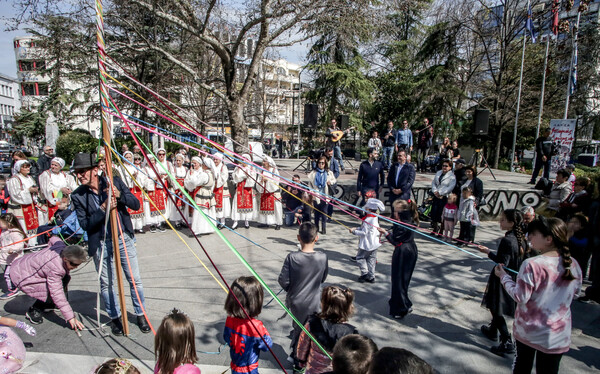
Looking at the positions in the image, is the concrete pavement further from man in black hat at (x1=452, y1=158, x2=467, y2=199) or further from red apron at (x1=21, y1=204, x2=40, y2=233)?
red apron at (x1=21, y1=204, x2=40, y2=233)

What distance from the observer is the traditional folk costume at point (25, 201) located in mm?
6711

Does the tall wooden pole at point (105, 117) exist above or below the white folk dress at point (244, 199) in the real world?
above

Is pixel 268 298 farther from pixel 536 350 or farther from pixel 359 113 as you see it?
pixel 359 113

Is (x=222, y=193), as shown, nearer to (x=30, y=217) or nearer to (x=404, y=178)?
(x=30, y=217)

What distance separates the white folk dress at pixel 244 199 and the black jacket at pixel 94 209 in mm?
4499

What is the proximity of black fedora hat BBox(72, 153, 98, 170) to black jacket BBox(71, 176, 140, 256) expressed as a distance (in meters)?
0.26

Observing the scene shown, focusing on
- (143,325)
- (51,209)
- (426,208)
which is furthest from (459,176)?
(51,209)

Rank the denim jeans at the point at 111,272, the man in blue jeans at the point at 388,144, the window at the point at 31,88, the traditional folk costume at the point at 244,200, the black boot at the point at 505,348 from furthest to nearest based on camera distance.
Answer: the window at the point at 31,88
the man in blue jeans at the point at 388,144
the traditional folk costume at the point at 244,200
the denim jeans at the point at 111,272
the black boot at the point at 505,348

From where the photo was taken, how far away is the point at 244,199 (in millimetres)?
8633

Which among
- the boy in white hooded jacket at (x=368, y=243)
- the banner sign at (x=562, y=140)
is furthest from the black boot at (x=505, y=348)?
the banner sign at (x=562, y=140)

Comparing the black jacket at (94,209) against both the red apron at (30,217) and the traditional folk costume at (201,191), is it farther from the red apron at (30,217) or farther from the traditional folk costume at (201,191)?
the red apron at (30,217)

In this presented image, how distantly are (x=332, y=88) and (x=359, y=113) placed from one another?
329 cm

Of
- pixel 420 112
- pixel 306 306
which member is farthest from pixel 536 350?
pixel 420 112

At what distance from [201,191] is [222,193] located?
69 centimetres
